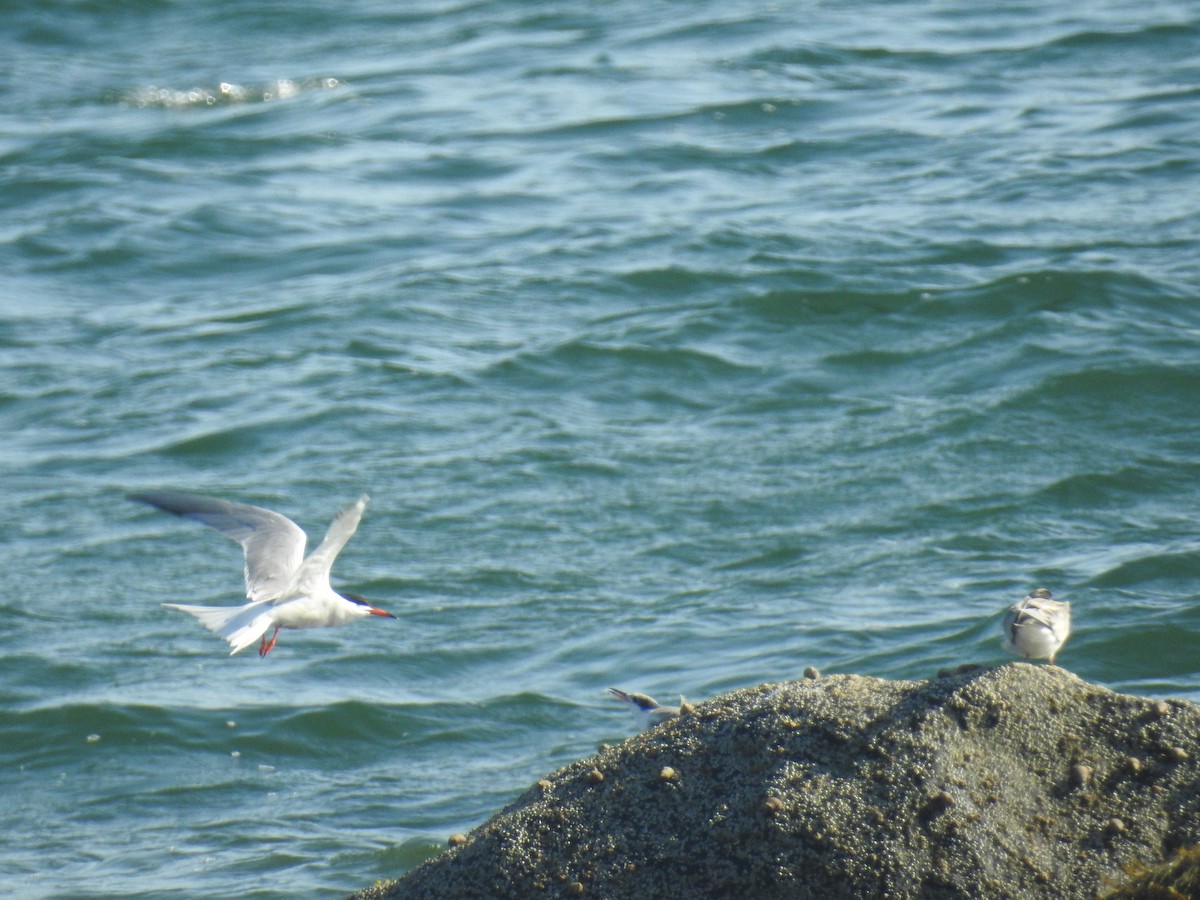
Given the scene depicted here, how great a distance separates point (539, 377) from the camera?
12438 mm

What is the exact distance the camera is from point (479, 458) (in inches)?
443

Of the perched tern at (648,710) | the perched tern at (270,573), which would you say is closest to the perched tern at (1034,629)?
the perched tern at (648,710)

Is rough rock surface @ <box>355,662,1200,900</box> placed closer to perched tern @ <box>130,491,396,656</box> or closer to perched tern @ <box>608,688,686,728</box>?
perched tern @ <box>608,688,686,728</box>

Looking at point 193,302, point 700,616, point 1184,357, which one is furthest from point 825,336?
point 193,302

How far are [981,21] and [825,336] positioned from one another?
369 inches

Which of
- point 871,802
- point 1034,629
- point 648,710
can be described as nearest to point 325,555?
point 648,710

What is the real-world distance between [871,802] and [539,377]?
8.53m

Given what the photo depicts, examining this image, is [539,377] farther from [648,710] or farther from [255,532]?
[648,710]

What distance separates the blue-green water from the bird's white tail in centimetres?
109

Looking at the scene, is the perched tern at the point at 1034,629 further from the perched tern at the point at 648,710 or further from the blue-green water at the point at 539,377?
the blue-green water at the point at 539,377

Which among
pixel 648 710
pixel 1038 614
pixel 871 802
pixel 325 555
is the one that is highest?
pixel 871 802

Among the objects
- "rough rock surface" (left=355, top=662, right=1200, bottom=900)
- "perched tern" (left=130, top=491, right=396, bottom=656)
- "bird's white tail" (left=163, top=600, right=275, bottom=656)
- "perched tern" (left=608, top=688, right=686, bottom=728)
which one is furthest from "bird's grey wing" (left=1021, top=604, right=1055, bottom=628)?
"bird's white tail" (left=163, top=600, right=275, bottom=656)

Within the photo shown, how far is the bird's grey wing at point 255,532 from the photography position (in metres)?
6.86

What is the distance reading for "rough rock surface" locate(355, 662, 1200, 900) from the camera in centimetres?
403
